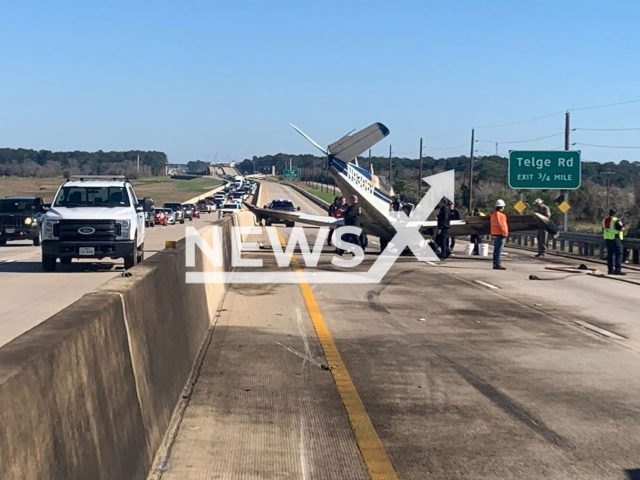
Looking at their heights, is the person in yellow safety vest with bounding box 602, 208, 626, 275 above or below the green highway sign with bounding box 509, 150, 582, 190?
below

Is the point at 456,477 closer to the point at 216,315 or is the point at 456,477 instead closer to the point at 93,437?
Result: the point at 93,437

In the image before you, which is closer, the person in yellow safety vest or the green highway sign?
the person in yellow safety vest

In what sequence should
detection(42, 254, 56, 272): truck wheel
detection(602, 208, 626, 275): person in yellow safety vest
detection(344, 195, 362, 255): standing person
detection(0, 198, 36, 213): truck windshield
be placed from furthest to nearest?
detection(0, 198, 36, 213): truck windshield, detection(344, 195, 362, 255): standing person, detection(602, 208, 626, 275): person in yellow safety vest, detection(42, 254, 56, 272): truck wheel

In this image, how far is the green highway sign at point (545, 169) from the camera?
127 feet

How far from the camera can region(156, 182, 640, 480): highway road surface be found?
6863 millimetres

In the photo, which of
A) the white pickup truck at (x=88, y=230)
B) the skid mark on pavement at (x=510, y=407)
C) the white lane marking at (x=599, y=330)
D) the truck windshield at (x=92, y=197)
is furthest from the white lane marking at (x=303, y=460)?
the truck windshield at (x=92, y=197)

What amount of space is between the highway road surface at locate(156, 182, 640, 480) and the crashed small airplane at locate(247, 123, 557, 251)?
→ 12941mm

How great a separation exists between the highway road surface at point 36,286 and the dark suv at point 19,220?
15.3 ft

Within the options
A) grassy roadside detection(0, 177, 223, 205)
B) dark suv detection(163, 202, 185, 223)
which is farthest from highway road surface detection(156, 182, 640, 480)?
grassy roadside detection(0, 177, 223, 205)

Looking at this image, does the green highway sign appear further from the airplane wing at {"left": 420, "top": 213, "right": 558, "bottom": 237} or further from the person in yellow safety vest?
the person in yellow safety vest

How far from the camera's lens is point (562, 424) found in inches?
317

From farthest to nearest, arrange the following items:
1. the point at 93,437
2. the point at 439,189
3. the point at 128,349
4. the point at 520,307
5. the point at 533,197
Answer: the point at 533,197, the point at 439,189, the point at 520,307, the point at 128,349, the point at 93,437

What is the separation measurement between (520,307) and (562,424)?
27.9 feet

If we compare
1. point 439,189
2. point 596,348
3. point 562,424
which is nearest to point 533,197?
point 439,189
